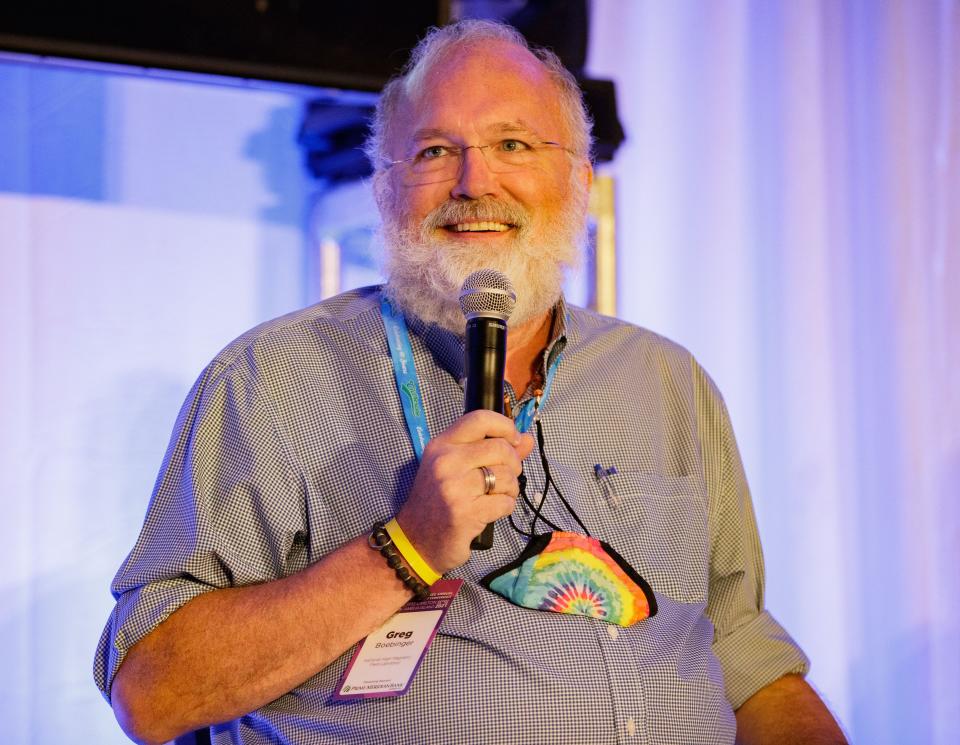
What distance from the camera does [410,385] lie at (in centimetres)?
170

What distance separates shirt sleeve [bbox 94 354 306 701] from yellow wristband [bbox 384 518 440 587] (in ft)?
0.81

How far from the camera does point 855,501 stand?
3020mm

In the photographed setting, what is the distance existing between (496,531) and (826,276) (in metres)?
1.85

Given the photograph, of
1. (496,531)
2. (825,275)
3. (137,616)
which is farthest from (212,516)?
(825,275)

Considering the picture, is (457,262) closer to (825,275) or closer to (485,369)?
(485,369)

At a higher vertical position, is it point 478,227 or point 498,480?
point 478,227

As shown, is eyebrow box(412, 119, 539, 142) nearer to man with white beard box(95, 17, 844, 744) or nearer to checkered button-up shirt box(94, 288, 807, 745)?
man with white beard box(95, 17, 844, 744)

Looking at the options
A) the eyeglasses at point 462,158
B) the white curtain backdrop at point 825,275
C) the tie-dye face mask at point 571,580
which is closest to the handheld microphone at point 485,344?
the tie-dye face mask at point 571,580

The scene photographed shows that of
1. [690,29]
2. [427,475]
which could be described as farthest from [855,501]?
[427,475]

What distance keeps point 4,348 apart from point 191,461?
35.2 inches

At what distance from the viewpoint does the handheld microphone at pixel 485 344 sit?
4.27 feet

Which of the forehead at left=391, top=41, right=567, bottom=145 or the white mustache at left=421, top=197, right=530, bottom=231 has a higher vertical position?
the forehead at left=391, top=41, right=567, bottom=145

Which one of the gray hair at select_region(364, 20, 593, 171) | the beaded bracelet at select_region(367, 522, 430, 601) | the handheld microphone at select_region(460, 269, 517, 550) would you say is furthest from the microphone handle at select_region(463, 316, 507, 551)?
the gray hair at select_region(364, 20, 593, 171)

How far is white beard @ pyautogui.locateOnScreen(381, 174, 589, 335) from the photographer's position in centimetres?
Answer: 173
